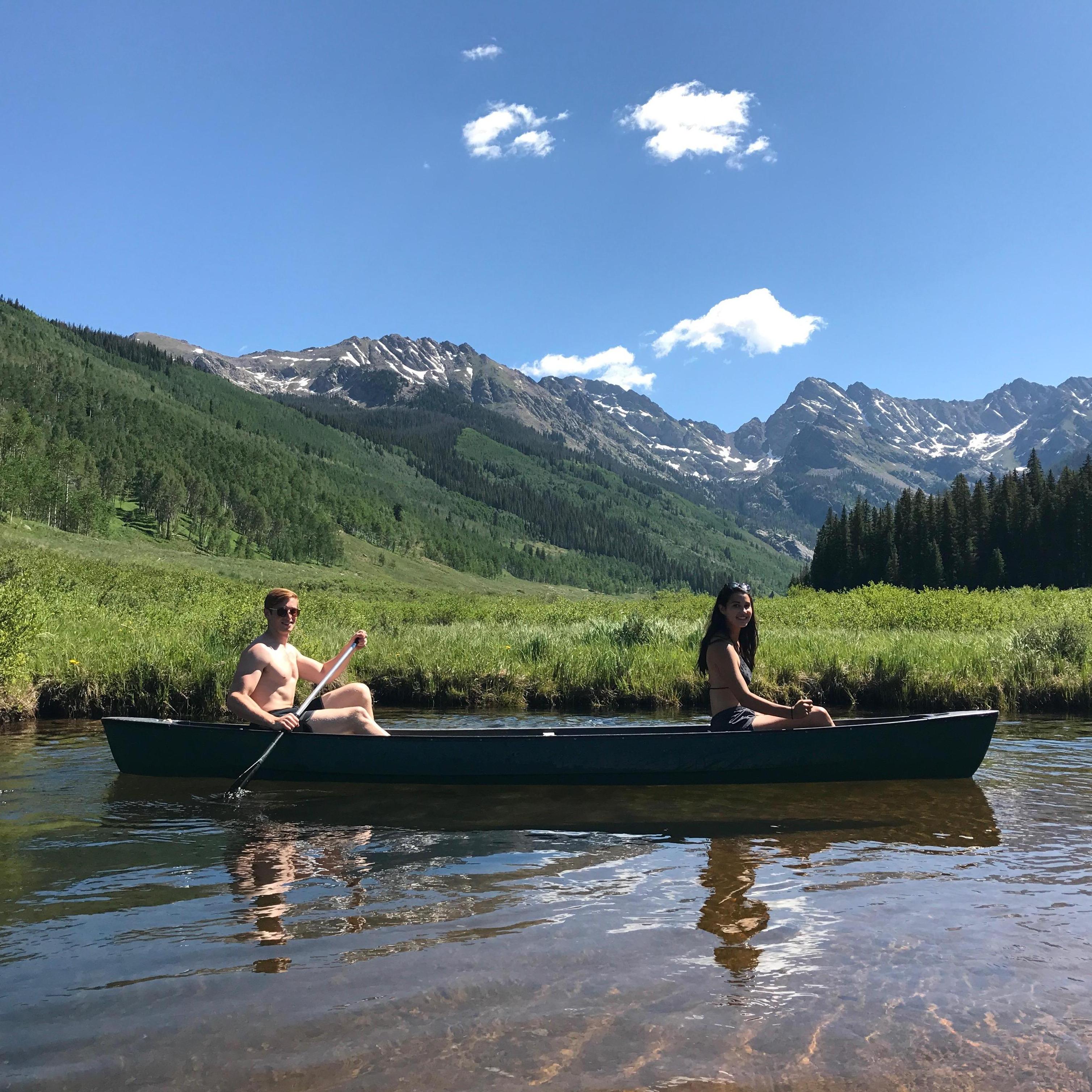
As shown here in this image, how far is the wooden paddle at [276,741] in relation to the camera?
36.4ft

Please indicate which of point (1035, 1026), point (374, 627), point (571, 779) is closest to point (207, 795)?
point (571, 779)

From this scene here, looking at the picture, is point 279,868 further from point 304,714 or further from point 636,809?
point 636,809

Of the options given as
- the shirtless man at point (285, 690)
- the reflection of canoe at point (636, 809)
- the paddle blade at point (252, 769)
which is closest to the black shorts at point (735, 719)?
the reflection of canoe at point (636, 809)

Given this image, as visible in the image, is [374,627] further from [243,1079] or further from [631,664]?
[243,1079]

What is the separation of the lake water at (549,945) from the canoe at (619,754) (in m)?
0.63

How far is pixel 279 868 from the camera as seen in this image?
8.15 meters

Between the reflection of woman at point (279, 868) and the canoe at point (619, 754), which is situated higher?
the canoe at point (619, 754)

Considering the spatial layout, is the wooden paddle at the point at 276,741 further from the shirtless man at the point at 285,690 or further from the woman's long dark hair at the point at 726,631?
the woman's long dark hair at the point at 726,631

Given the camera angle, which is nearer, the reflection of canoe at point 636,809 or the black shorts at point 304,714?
the reflection of canoe at point 636,809

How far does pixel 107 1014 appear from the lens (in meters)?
5.01

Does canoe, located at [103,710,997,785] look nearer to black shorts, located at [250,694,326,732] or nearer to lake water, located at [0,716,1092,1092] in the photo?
black shorts, located at [250,694,326,732]

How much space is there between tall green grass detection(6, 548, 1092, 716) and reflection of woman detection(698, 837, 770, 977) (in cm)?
1099

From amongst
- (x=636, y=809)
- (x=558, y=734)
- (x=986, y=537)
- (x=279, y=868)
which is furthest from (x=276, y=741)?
(x=986, y=537)

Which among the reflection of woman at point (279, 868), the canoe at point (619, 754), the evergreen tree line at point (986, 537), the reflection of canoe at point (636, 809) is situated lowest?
the reflection of canoe at point (636, 809)
